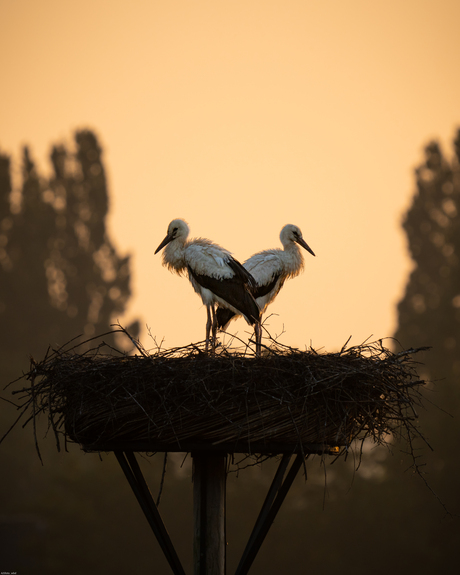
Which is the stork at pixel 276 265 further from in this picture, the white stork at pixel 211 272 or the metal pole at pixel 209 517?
the metal pole at pixel 209 517

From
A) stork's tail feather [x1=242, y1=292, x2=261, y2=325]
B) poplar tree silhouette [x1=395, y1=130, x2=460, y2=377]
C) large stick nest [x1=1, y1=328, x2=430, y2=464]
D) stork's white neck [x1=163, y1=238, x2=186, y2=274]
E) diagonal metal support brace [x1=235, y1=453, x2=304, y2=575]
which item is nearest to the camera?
large stick nest [x1=1, y1=328, x2=430, y2=464]

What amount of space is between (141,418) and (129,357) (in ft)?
1.86

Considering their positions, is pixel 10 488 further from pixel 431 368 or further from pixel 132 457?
pixel 132 457

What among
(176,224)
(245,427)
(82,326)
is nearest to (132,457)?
(245,427)

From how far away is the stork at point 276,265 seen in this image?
8500 millimetres

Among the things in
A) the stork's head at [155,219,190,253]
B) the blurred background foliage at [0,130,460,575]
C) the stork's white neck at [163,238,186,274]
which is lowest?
the stork's white neck at [163,238,186,274]

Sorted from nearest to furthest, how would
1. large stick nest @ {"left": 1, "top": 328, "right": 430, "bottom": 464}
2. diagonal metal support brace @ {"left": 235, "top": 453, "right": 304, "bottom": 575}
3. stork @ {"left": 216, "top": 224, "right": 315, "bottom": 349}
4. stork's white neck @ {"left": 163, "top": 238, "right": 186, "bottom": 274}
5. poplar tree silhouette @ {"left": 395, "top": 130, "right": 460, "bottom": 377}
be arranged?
large stick nest @ {"left": 1, "top": 328, "right": 430, "bottom": 464} → diagonal metal support brace @ {"left": 235, "top": 453, "right": 304, "bottom": 575} → stork's white neck @ {"left": 163, "top": 238, "right": 186, "bottom": 274} → stork @ {"left": 216, "top": 224, "right": 315, "bottom": 349} → poplar tree silhouette @ {"left": 395, "top": 130, "right": 460, "bottom": 377}

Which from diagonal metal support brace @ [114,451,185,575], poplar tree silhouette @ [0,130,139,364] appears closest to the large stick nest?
diagonal metal support brace @ [114,451,185,575]

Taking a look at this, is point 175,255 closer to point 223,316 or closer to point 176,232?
point 176,232

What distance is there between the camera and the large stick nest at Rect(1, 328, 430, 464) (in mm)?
4414

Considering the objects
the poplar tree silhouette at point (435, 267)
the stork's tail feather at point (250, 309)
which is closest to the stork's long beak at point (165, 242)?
the stork's tail feather at point (250, 309)

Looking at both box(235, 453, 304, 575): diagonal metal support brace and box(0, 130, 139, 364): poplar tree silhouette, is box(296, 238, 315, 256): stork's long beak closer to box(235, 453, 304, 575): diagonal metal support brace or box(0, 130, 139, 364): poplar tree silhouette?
box(235, 453, 304, 575): diagonal metal support brace

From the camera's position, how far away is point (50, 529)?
2012cm

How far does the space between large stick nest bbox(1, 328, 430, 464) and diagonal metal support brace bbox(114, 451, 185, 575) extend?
198 millimetres
